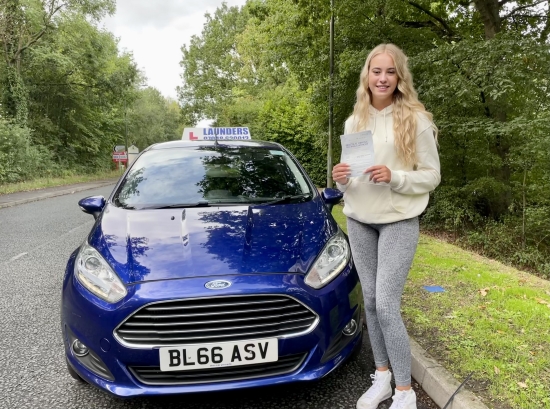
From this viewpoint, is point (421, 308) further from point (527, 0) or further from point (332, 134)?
point (332, 134)

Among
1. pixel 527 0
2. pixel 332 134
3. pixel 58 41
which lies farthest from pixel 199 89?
pixel 527 0

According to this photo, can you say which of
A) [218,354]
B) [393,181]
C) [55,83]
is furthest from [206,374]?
[55,83]

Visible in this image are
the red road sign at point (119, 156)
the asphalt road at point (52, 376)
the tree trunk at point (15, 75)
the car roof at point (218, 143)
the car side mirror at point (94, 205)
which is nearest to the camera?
the asphalt road at point (52, 376)

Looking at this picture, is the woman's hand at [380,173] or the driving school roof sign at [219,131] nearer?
the woman's hand at [380,173]

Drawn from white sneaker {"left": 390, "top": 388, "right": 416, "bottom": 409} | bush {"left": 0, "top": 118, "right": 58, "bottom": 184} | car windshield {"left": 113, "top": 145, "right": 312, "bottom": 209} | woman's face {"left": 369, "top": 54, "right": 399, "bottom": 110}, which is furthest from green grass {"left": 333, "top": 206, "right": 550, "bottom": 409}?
bush {"left": 0, "top": 118, "right": 58, "bottom": 184}

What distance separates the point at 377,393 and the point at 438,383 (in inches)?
14.7

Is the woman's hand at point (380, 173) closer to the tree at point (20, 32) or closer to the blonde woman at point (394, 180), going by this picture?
the blonde woman at point (394, 180)

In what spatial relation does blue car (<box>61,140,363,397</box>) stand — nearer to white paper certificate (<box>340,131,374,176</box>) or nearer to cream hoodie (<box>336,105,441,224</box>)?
cream hoodie (<box>336,105,441,224</box>)

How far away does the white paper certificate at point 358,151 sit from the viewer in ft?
6.79

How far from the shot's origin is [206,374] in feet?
6.83

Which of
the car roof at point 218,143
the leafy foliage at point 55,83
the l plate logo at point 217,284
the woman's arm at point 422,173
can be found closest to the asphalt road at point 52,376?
the l plate logo at point 217,284

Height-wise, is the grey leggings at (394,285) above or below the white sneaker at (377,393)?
above

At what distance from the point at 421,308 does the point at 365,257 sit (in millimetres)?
1488

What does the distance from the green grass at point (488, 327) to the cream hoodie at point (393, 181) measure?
1.09 metres
